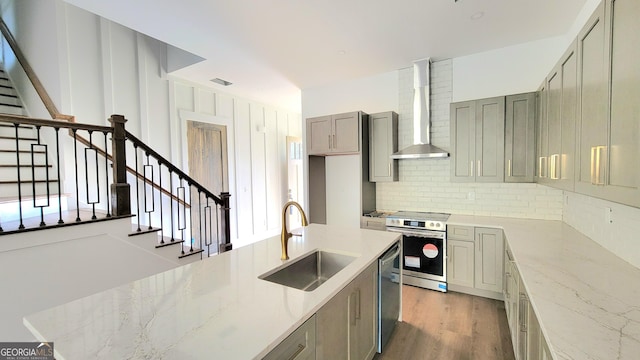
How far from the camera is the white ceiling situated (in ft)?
8.22

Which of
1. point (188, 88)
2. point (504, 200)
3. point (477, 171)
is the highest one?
point (188, 88)

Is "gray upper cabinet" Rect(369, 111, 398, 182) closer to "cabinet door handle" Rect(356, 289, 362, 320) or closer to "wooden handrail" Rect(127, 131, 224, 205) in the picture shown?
"wooden handrail" Rect(127, 131, 224, 205)

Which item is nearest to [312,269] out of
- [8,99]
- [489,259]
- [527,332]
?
[527,332]

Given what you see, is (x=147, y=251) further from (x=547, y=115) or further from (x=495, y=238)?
(x=547, y=115)

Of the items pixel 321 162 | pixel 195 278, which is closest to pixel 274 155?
pixel 321 162

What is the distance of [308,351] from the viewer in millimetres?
1184

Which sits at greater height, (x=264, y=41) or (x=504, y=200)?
(x=264, y=41)

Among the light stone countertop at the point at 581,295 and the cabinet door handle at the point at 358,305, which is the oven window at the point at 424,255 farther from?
the cabinet door handle at the point at 358,305

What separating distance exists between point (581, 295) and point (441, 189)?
2.55 metres

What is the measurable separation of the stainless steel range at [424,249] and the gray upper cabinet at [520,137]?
3.16 ft

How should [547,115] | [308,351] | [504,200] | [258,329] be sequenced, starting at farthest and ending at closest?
[504,200], [547,115], [308,351], [258,329]

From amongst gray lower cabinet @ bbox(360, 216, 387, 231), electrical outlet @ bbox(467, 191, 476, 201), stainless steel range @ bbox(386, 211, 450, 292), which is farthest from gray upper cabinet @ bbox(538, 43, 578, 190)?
gray lower cabinet @ bbox(360, 216, 387, 231)

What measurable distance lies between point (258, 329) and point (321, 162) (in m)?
3.79

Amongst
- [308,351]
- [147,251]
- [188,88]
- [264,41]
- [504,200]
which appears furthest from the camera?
[188,88]
